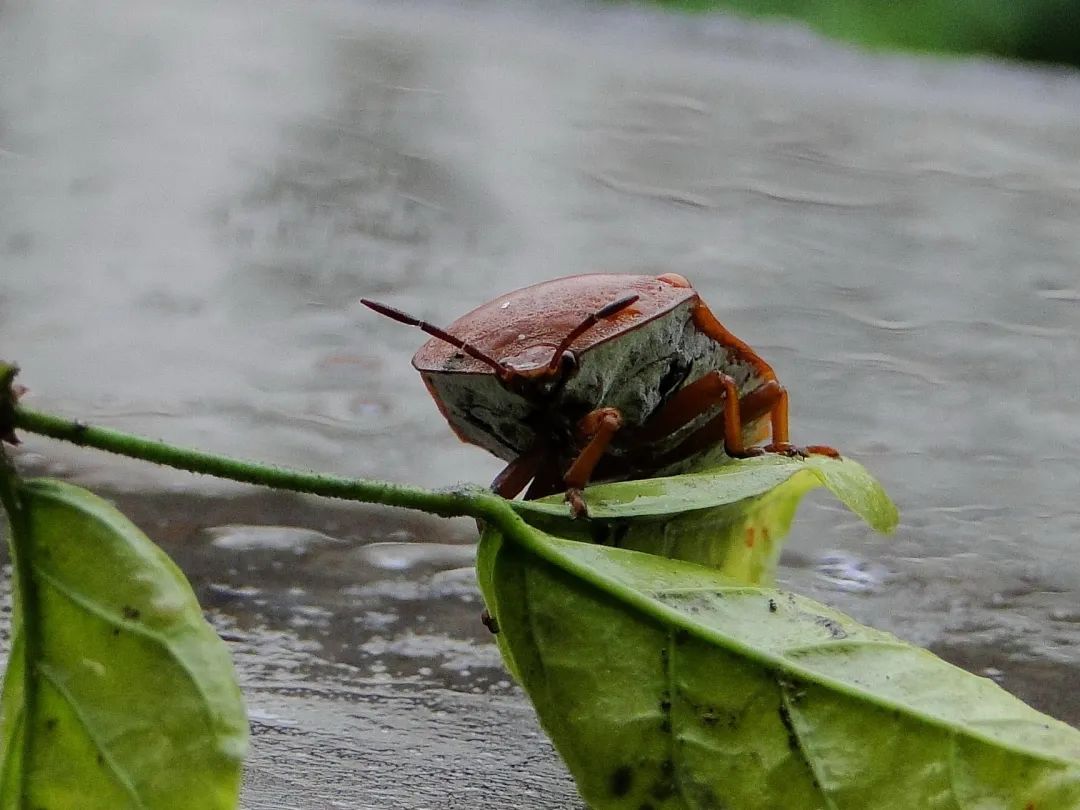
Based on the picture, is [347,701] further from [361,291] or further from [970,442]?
[361,291]

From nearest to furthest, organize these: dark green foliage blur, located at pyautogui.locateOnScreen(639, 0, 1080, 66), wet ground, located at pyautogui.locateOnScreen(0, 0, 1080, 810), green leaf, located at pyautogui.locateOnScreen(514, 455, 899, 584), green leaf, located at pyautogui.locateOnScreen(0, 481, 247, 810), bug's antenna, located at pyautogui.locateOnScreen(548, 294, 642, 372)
→ green leaf, located at pyautogui.locateOnScreen(0, 481, 247, 810) → green leaf, located at pyautogui.locateOnScreen(514, 455, 899, 584) → bug's antenna, located at pyautogui.locateOnScreen(548, 294, 642, 372) → wet ground, located at pyautogui.locateOnScreen(0, 0, 1080, 810) → dark green foliage blur, located at pyautogui.locateOnScreen(639, 0, 1080, 66)

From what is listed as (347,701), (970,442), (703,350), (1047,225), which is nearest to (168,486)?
(347,701)

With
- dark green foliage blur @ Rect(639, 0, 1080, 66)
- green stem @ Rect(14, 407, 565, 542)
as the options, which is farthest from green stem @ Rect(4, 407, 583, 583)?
dark green foliage blur @ Rect(639, 0, 1080, 66)

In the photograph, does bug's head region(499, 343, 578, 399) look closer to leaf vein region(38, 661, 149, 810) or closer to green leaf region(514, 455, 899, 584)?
green leaf region(514, 455, 899, 584)

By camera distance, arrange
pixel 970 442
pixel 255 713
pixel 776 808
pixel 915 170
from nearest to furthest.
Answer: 1. pixel 776 808
2. pixel 255 713
3. pixel 970 442
4. pixel 915 170

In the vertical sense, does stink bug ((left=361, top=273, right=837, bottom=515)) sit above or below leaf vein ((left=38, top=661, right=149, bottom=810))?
above

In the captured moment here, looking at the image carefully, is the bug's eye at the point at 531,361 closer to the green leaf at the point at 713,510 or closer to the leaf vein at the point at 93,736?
the green leaf at the point at 713,510

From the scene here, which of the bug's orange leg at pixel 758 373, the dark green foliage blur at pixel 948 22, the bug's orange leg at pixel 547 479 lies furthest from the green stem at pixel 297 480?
the dark green foliage blur at pixel 948 22
